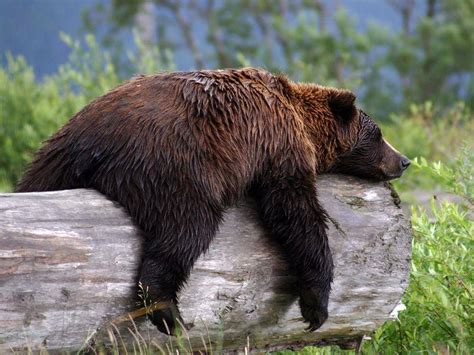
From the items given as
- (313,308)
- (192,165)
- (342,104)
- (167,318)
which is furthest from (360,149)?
(167,318)

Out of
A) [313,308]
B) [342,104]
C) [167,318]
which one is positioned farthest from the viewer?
[342,104]

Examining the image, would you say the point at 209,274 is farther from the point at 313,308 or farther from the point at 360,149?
the point at 360,149

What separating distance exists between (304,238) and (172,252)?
72 centimetres

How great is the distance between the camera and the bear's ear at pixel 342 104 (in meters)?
4.97

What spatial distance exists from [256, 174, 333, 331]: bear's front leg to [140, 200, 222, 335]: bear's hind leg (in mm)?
408

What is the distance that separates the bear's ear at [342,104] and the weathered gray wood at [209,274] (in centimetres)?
36

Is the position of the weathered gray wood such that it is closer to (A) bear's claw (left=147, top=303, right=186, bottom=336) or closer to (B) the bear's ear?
(A) bear's claw (left=147, top=303, right=186, bottom=336)

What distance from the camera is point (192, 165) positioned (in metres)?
4.09

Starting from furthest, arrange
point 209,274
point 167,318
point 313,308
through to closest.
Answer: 1. point 313,308
2. point 209,274
3. point 167,318

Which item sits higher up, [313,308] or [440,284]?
[313,308]

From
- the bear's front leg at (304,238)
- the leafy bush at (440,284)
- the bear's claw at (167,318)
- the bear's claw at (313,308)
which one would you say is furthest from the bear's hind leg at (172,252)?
the leafy bush at (440,284)

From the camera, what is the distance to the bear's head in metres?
4.96

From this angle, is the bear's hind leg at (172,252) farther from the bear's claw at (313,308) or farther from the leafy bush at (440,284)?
the leafy bush at (440,284)

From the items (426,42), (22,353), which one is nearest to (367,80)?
(426,42)
